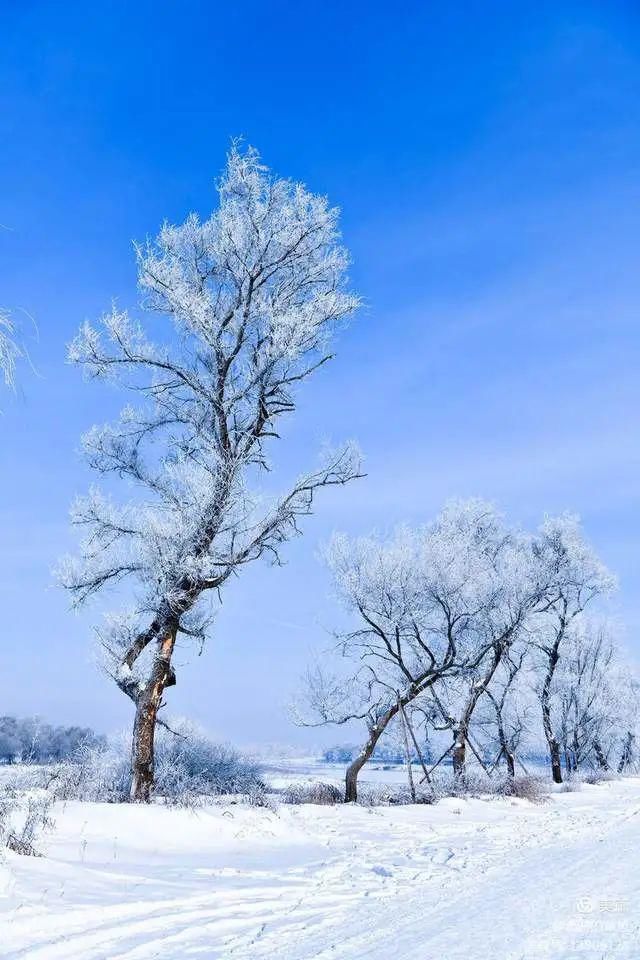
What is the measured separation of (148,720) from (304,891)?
5489mm

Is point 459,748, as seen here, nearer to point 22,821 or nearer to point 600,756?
point 22,821

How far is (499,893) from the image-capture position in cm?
567

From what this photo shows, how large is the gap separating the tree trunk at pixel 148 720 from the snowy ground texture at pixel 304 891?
1483mm

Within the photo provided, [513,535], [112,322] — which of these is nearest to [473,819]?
[112,322]

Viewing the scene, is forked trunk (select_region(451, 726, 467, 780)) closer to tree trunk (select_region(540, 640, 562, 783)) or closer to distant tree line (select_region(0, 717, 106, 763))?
tree trunk (select_region(540, 640, 562, 783))

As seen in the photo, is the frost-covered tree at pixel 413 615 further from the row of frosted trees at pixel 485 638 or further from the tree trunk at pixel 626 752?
the tree trunk at pixel 626 752

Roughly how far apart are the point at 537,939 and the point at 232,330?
1006 centimetres

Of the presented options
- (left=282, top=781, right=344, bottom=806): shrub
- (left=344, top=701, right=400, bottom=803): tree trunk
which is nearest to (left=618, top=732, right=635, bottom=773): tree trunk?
(left=344, top=701, right=400, bottom=803): tree trunk

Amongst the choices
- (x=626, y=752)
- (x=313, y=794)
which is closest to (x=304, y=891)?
(x=313, y=794)

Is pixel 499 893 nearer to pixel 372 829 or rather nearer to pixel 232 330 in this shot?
pixel 372 829

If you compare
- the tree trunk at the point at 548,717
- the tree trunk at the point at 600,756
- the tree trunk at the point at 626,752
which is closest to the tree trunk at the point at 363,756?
the tree trunk at the point at 548,717

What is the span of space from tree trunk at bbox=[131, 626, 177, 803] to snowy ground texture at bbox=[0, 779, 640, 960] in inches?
58.4

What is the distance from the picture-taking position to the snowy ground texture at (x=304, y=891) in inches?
167

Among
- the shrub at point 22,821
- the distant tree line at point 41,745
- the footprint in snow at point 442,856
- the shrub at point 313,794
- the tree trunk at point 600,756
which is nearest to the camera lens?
the shrub at point 22,821
